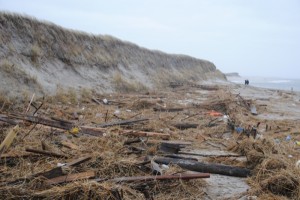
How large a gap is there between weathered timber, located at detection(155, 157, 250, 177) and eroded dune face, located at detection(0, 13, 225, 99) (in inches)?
283

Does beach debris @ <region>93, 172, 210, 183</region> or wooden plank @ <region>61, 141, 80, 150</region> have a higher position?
wooden plank @ <region>61, 141, 80, 150</region>

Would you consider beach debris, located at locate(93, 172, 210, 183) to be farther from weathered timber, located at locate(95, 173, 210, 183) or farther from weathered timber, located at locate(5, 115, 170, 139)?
weathered timber, located at locate(5, 115, 170, 139)

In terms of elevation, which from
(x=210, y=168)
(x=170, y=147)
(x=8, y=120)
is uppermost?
(x=8, y=120)

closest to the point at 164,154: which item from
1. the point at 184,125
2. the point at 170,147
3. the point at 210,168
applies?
the point at 170,147

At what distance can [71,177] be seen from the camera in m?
3.73

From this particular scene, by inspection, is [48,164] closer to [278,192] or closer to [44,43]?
[278,192]

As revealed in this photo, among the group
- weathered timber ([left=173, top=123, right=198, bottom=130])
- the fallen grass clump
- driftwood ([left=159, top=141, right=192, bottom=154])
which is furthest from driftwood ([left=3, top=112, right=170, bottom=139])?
the fallen grass clump

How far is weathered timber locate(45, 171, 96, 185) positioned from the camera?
3.60 m

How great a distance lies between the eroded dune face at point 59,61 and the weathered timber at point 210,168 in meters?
7.19

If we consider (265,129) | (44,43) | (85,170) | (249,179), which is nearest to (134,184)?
A: (85,170)

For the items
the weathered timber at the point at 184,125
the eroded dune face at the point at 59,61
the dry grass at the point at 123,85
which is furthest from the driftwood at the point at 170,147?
the dry grass at the point at 123,85

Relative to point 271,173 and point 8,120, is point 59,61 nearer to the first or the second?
Result: point 8,120

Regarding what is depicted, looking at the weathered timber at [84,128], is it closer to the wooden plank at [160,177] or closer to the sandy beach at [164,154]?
the sandy beach at [164,154]

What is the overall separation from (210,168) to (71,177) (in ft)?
7.60
